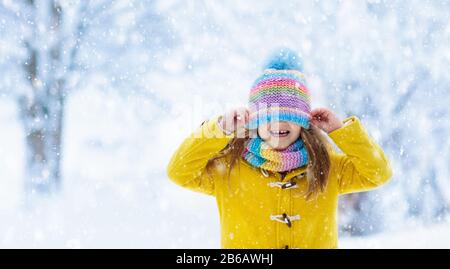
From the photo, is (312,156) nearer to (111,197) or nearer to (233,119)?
(233,119)

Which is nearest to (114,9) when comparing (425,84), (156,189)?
(156,189)

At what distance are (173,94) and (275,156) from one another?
4.05 metres

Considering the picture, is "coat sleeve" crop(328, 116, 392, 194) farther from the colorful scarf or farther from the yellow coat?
the colorful scarf

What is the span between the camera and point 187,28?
5.91 m

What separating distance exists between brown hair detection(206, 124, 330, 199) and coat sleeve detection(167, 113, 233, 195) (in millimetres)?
62

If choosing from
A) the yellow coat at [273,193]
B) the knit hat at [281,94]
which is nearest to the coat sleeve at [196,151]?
the yellow coat at [273,193]

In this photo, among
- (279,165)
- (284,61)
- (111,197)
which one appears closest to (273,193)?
(279,165)

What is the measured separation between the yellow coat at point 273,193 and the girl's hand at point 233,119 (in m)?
0.02

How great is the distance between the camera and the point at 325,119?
1719mm

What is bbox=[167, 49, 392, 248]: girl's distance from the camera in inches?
64.4

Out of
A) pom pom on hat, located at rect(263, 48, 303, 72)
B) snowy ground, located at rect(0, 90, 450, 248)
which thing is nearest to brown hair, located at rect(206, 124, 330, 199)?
pom pom on hat, located at rect(263, 48, 303, 72)

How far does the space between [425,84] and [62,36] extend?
388cm

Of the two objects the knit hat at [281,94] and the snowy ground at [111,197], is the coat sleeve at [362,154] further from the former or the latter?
the snowy ground at [111,197]

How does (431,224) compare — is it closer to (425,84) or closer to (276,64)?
(425,84)
